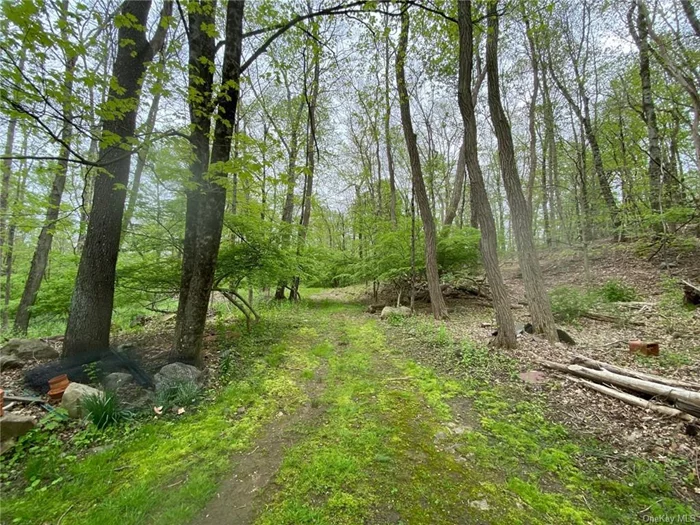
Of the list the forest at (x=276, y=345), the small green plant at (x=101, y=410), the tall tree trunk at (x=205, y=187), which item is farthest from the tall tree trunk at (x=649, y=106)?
the small green plant at (x=101, y=410)

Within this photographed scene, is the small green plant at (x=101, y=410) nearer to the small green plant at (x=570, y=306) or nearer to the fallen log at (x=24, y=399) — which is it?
the fallen log at (x=24, y=399)

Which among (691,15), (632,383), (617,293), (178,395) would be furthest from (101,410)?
(691,15)

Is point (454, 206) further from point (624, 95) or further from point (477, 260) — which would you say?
point (624, 95)

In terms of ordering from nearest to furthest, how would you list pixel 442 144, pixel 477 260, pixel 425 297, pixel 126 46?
pixel 126 46
pixel 477 260
pixel 425 297
pixel 442 144

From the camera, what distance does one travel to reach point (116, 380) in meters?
3.48

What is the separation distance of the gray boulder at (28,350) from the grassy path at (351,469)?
2.87 m

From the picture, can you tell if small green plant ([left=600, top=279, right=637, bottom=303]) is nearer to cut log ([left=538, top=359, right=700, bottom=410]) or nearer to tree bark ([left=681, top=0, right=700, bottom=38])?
cut log ([left=538, top=359, right=700, bottom=410])

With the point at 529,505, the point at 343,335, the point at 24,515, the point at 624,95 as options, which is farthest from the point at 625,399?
the point at 624,95

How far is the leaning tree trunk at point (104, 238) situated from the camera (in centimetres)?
402

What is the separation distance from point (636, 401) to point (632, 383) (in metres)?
0.28

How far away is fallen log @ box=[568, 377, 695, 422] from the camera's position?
2664 millimetres

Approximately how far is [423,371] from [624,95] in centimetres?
1330

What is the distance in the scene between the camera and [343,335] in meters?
6.54

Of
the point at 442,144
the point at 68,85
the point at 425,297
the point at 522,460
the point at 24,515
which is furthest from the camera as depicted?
the point at 442,144
